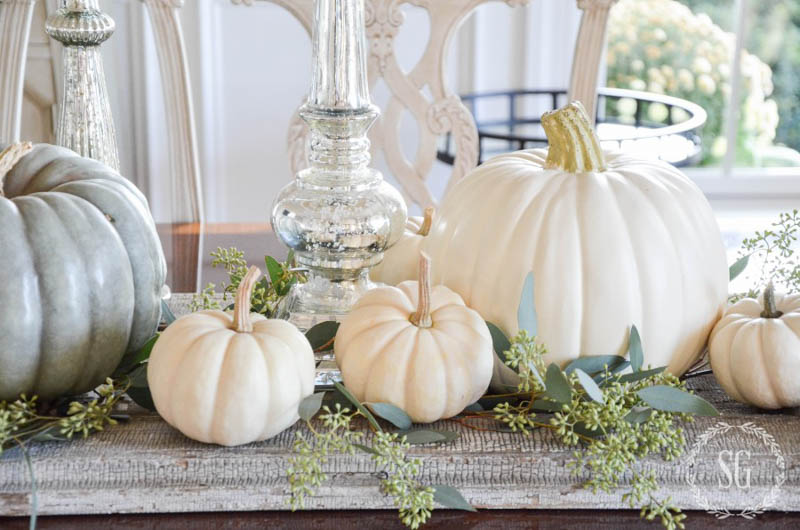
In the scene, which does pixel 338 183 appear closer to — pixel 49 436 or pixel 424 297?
pixel 424 297

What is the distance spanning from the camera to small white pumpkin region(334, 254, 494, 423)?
25.8 inches

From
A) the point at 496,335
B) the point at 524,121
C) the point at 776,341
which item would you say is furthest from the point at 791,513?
the point at 524,121

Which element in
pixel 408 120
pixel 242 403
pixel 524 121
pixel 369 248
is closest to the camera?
pixel 242 403

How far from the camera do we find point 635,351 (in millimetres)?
705

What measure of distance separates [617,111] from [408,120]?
26.5 inches

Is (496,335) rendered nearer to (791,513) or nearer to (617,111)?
(791,513)

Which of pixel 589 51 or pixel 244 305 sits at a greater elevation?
pixel 589 51

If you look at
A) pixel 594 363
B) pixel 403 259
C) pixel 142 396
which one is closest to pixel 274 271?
pixel 403 259

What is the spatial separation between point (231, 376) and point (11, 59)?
125 cm

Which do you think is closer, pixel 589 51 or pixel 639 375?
pixel 639 375

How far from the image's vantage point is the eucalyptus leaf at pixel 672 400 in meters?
0.66

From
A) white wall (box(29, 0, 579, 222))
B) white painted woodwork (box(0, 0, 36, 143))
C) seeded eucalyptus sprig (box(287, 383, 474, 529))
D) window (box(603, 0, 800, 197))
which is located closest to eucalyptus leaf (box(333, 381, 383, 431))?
seeded eucalyptus sprig (box(287, 383, 474, 529))

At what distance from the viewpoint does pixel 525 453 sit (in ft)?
2.14

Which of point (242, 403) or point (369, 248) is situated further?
point (369, 248)
